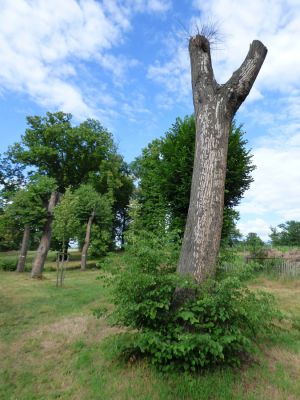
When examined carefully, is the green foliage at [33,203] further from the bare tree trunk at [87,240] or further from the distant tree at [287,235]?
the distant tree at [287,235]

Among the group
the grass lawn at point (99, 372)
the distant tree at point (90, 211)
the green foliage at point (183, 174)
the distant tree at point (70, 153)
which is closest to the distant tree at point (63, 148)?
the distant tree at point (70, 153)

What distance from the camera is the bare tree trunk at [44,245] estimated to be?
16.4m

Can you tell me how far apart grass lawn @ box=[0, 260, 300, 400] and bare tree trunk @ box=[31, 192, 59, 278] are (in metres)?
9.25

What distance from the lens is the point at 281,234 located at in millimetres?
41688

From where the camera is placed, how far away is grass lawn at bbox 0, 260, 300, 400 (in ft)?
12.7

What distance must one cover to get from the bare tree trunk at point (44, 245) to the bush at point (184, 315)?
1297 centimetres

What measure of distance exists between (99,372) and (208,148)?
12.1 feet

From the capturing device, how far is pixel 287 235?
133ft

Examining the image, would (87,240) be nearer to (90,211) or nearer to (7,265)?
(90,211)

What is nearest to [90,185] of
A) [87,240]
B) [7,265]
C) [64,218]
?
[87,240]

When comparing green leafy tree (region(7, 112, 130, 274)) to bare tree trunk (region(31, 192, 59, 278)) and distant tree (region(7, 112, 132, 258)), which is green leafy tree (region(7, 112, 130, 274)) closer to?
distant tree (region(7, 112, 132, 258))

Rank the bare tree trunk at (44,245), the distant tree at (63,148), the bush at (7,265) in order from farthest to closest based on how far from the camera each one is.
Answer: the distant tree at (63,148) → the bush at (7,265) → the bare tree trunk at (44,245)

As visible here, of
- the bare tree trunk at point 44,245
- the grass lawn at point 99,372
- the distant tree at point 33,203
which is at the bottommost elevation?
the grass lawn at point 99,372

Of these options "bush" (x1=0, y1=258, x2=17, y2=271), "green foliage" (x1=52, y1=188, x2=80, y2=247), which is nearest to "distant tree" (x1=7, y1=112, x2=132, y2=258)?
"bush" (x1=0, y1=258, x2=17, y2=271)
